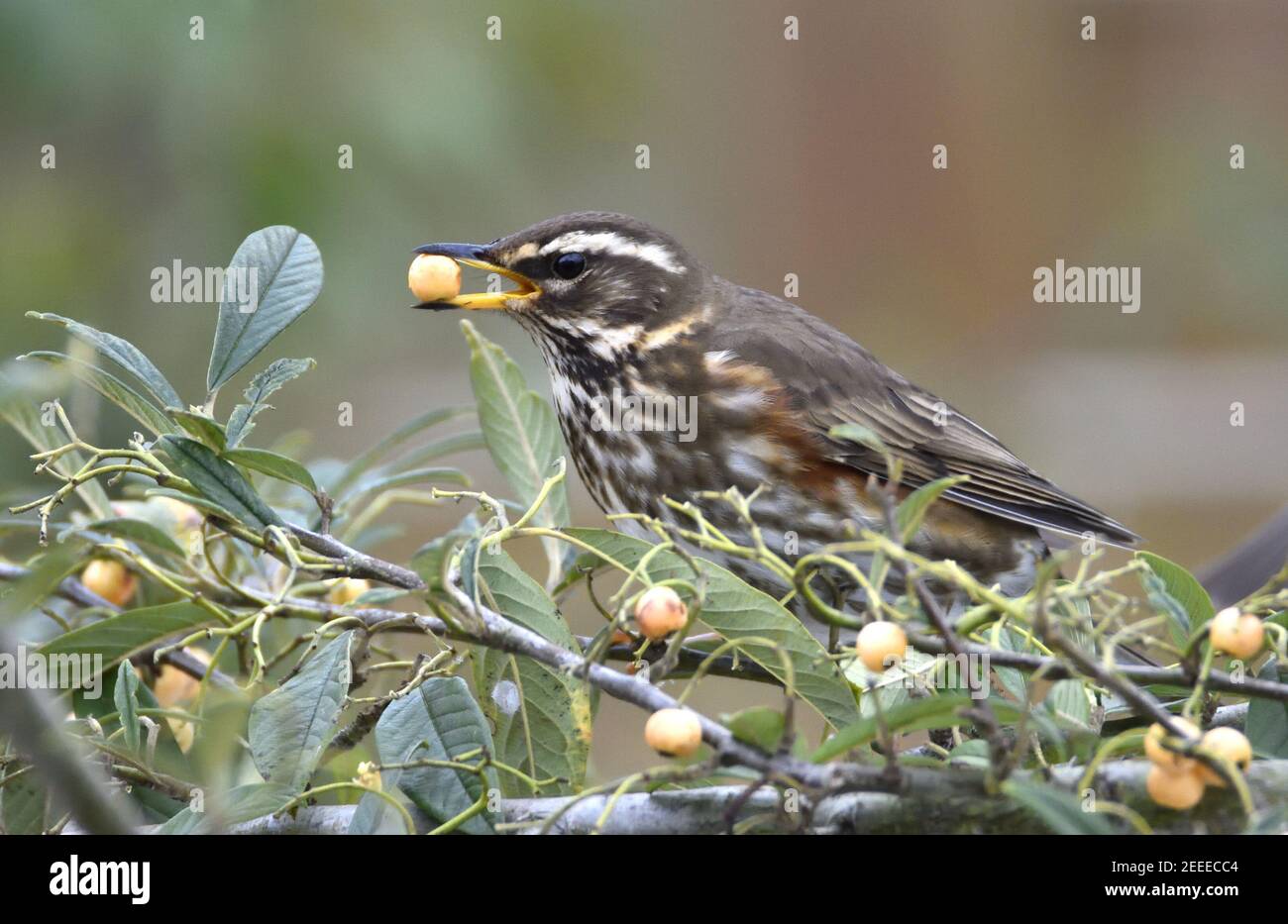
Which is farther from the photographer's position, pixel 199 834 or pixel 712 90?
pixel 712 90

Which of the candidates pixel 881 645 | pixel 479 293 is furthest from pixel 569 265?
pixel 881 645

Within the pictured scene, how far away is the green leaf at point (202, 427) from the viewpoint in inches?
67.0

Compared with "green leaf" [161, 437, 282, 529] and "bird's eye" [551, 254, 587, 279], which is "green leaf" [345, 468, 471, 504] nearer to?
"green leaf" [161, 437, 282, 529]

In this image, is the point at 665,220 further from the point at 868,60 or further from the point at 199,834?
the point at 199,834

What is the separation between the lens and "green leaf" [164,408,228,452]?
1702mm

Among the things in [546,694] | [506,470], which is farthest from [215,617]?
[506,470]

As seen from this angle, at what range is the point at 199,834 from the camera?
1.37 m

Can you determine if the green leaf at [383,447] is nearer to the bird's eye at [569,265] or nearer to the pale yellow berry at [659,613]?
the bird's eye at [569,265]

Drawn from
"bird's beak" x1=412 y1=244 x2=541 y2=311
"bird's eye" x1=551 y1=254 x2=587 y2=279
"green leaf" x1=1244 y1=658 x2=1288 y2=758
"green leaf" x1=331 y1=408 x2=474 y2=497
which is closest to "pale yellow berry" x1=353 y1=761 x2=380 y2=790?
A: "green leaf" x1=1244 y1=658 x2=1288 y2=758

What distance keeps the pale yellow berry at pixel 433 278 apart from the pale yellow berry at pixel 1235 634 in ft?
6.64

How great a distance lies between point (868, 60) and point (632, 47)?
16.8 feet

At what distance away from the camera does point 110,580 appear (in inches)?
88.7

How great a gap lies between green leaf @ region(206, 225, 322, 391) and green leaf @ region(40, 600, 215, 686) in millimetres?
309

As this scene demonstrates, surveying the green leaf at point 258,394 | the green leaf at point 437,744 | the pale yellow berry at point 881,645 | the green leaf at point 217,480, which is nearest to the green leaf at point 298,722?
the green leaf at point 437,744
